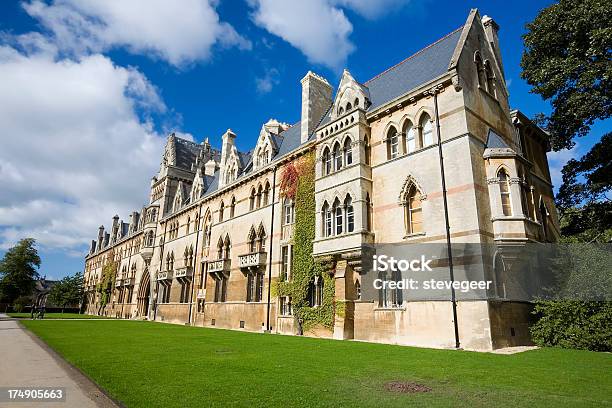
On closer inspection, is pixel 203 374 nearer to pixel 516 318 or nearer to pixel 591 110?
pixel 516 318

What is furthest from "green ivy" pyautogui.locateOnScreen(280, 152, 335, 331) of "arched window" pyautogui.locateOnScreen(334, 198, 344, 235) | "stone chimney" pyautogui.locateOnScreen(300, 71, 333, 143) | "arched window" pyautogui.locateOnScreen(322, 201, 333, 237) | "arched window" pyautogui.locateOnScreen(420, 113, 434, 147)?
"arched window" pyautogui.locateOnScreen(420, 113, 434, 147)

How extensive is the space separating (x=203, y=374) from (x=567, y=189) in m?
25.4

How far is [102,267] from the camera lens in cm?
7344

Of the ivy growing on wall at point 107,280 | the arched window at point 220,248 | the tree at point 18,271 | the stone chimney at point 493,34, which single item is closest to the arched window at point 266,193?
the arched window at point 220,248

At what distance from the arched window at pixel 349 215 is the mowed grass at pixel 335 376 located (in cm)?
861

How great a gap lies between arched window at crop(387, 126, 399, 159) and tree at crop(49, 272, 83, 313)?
80.2 metres

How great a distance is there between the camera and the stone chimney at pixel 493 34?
23578mm

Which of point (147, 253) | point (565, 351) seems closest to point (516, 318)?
point (565, 351)

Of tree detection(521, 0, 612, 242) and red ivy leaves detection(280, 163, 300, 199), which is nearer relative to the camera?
tree detection(521, 0, 612, 242)

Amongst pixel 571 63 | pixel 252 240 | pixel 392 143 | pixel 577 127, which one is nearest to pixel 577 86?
pixel 571 63

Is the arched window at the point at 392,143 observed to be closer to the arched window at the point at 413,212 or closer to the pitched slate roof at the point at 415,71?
the pitched slate roof at the point at 415,71

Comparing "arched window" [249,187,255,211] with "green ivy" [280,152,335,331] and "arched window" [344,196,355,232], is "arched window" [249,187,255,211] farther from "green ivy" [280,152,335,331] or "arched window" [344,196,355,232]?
"arched window" [344,196,355,232]

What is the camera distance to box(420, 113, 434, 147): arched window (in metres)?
19.7

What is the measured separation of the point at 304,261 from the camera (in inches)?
961
